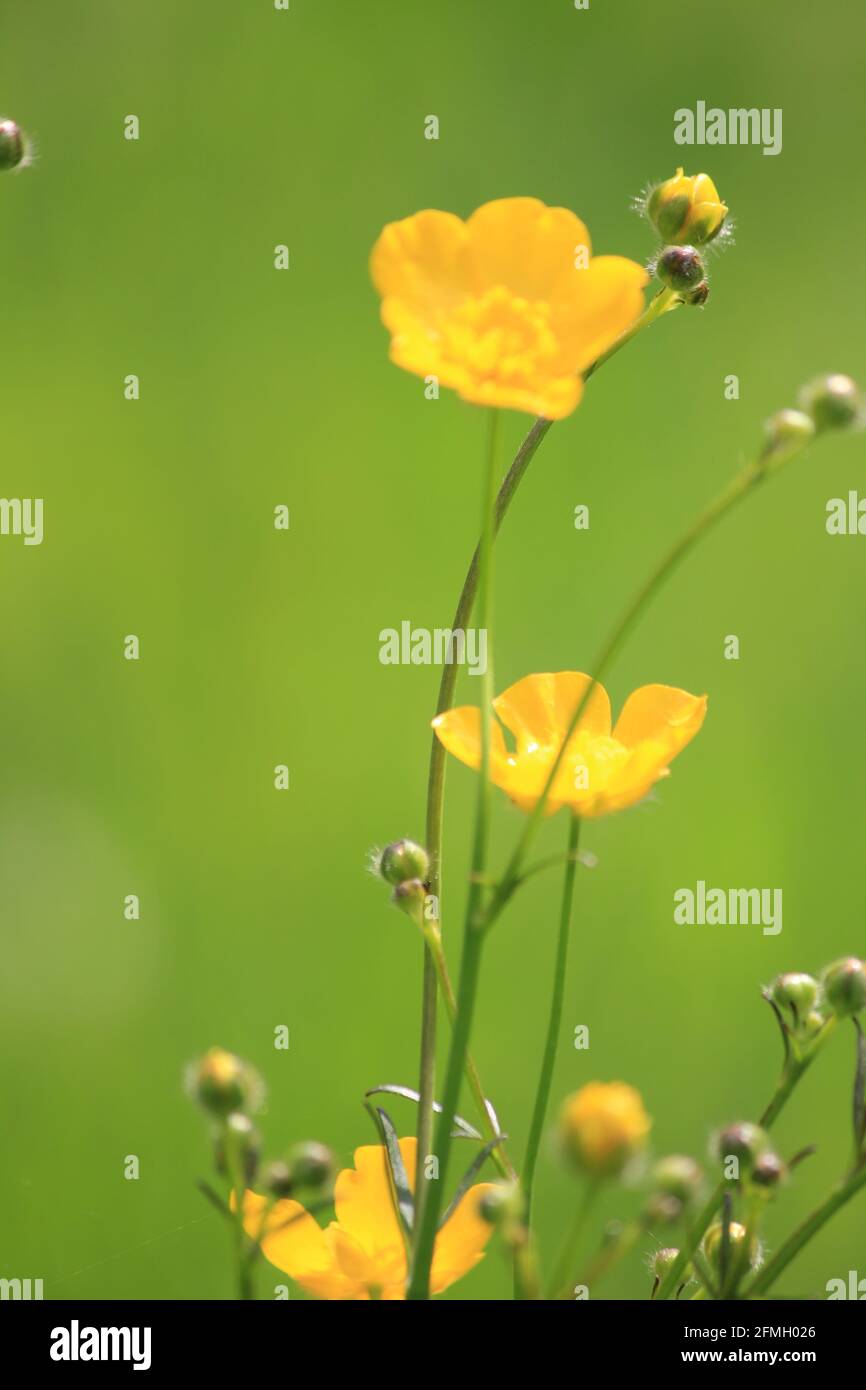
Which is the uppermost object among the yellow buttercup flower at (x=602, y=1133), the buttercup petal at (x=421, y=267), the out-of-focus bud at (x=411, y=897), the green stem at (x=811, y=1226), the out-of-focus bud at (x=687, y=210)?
the out-of-focus bud at (x=687, y=210)

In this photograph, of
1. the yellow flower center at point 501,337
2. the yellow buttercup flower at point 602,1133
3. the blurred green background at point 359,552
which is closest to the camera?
the yellow buttercup flower at point 602,1133

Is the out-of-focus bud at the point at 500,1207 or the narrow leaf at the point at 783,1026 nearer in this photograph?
the out-of-focus bud at the point at 500,1207

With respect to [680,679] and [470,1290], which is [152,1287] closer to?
[470,1290]

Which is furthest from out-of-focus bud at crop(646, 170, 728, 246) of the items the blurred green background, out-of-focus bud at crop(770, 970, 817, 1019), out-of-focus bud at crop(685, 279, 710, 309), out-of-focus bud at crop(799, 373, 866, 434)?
the blurred green background

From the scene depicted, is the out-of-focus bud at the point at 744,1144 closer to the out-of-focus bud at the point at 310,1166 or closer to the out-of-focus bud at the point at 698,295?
the out-of-focus bud at the point at 310,1166

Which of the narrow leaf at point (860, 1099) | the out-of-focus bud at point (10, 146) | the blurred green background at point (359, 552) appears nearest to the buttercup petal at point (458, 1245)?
the narrow leaf at point (860, 1099)
